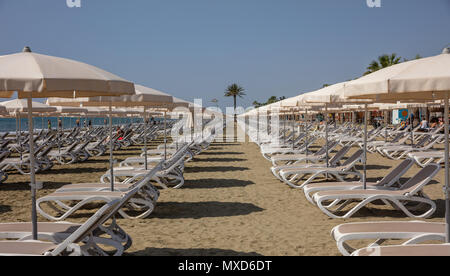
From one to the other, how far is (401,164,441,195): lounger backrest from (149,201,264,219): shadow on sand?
2044mm

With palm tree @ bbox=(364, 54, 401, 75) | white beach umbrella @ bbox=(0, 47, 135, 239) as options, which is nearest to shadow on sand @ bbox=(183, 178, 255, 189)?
white beach umbrella @ bbox=(0, 47, 135, 239)

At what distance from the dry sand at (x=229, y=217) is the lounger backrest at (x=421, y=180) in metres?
0.39

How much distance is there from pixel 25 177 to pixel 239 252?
293 inches

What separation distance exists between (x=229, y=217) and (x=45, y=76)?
3144 mm

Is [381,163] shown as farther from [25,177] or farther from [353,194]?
[25,177]

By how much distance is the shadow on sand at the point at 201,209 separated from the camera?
5.62m

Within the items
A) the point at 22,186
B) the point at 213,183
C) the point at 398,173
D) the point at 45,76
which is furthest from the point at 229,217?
the point at 22,186

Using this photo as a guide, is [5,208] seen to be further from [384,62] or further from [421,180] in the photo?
[384,62]

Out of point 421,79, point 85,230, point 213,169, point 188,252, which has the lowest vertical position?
point 188,252

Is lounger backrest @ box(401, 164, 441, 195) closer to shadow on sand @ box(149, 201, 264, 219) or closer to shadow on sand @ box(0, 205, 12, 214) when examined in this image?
shadow on sand @ box(149, 201, 264, 219)

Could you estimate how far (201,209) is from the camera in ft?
19.6

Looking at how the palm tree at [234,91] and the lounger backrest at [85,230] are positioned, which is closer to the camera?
the lounger backrest at [85,230]

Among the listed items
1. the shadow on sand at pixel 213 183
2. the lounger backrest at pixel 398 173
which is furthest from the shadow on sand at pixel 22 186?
the lounger backrest at pixel 398 173

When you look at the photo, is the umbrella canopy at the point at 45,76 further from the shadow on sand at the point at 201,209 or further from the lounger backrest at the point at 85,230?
the shadow on sand at the point at 201,209
